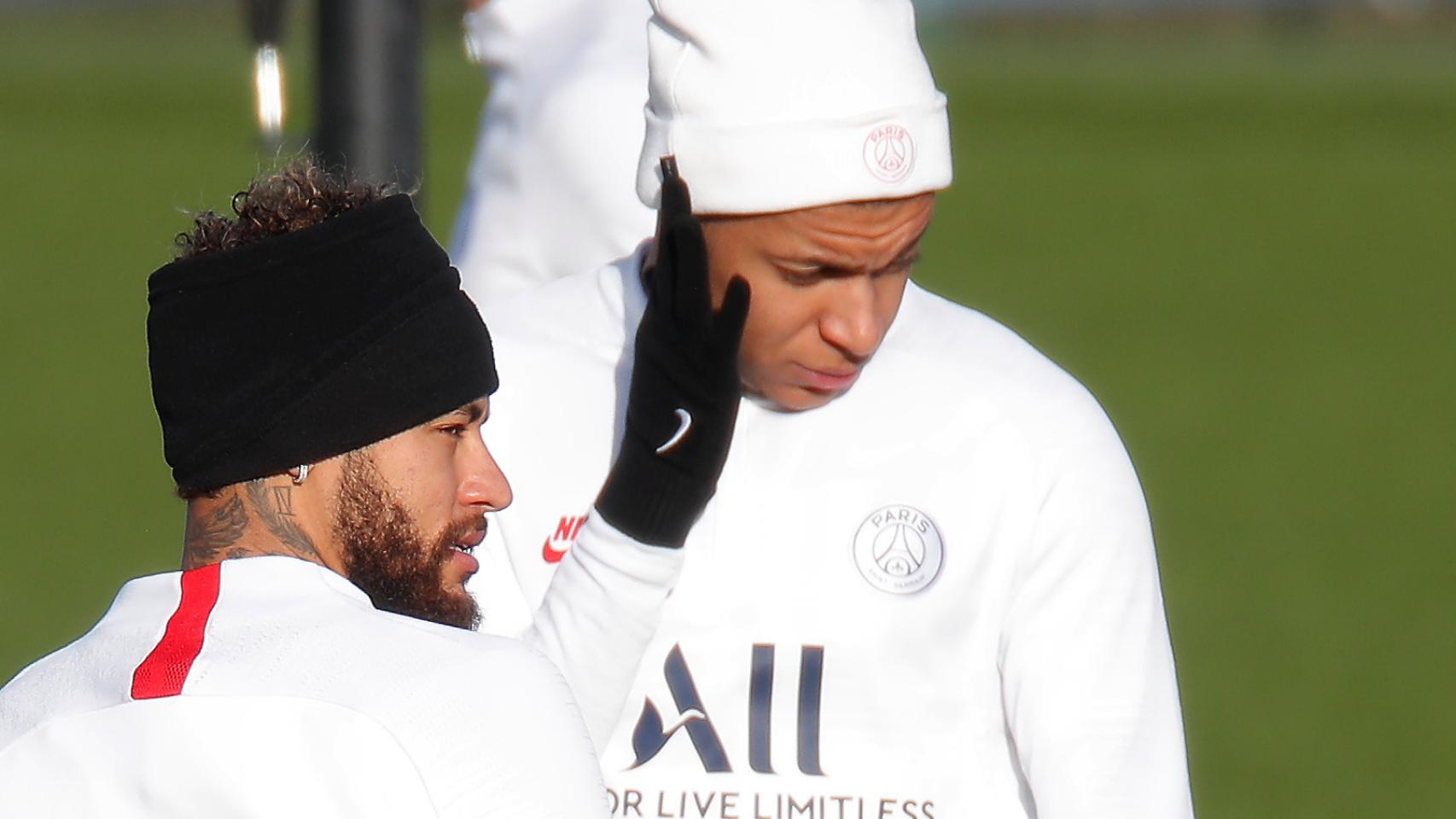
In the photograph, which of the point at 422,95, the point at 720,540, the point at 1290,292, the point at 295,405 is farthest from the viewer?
the point at 1290,292

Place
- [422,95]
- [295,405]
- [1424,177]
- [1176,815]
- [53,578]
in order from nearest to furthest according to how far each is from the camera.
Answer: [295,405]
[1176,815]
[422,95]
[53,578]
[1424,177]

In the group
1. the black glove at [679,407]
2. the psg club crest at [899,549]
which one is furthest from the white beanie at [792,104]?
the psg club crest at [899,549]

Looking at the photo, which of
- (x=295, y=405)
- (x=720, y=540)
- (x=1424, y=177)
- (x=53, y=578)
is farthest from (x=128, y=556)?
(x=1424, y=177)

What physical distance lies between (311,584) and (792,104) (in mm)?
1179

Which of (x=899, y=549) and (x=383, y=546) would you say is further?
(x=899, y=549)

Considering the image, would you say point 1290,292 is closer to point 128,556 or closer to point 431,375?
point 128,556

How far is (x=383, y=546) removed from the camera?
2.75 m

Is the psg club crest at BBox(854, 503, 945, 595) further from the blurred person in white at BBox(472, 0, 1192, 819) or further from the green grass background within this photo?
the green grass background

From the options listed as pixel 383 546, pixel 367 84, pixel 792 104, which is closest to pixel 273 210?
pixel 383 546

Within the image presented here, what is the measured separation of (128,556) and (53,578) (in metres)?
0.49

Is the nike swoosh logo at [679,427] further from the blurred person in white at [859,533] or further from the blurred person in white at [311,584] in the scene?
the blurred person in white at [311,584]

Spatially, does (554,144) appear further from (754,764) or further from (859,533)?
(754,764)

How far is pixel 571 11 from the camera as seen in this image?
486 centimetres

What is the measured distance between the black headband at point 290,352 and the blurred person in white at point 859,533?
679 millimetres
